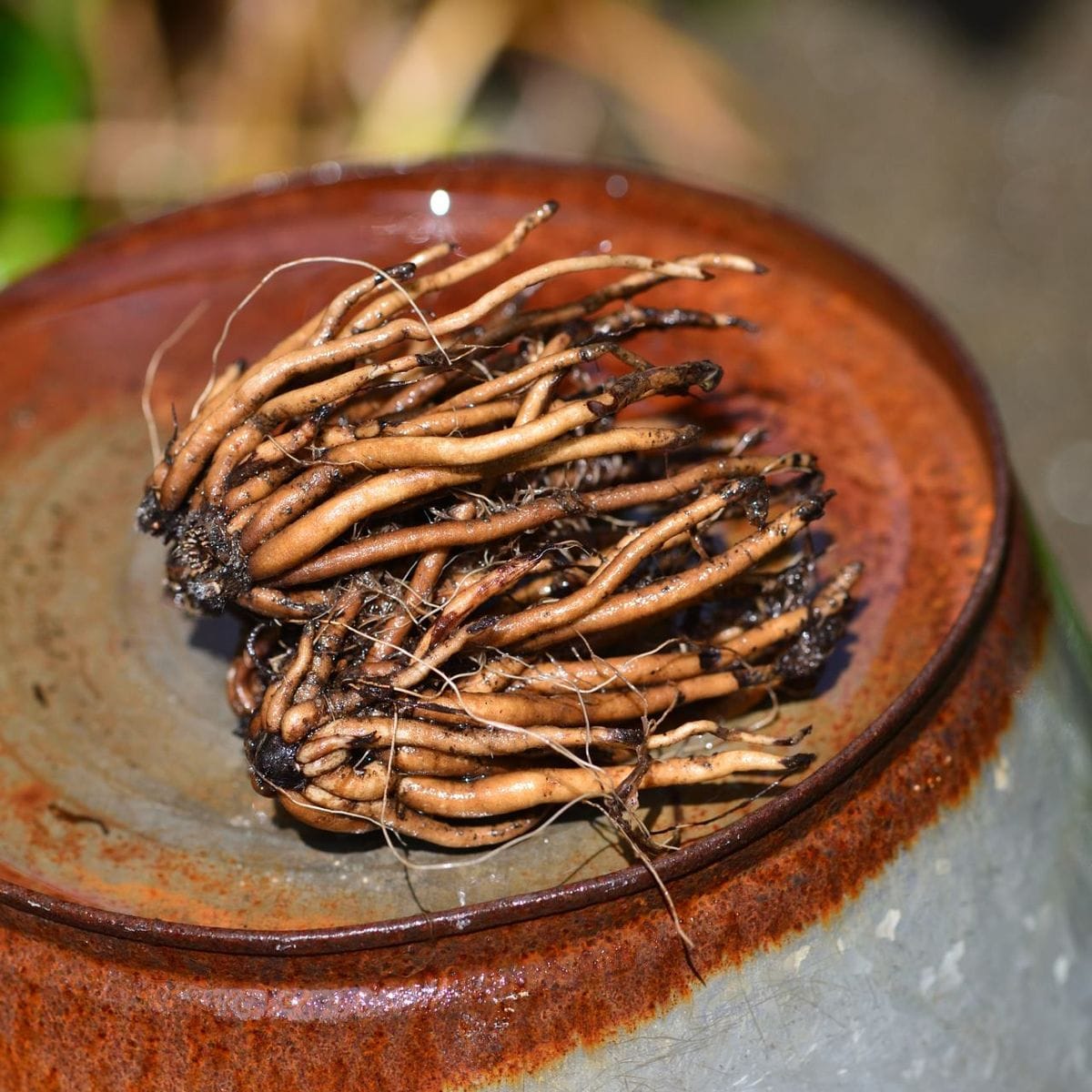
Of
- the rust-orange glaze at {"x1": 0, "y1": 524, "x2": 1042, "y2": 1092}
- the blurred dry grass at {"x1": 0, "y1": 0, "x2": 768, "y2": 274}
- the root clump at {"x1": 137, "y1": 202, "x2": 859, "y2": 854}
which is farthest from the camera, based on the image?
the blurred dry grass at {"x1": 0, "y1": 0, "x2": 768, "y2": 274}

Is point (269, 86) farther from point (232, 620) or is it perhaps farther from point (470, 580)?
point (470, 580)

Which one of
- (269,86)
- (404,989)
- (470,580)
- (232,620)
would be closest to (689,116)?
(269,86)

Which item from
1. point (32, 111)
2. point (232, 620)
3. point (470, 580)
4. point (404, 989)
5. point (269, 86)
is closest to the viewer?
point (404, 989)

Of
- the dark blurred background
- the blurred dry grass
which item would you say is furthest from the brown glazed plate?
the blurred dry grass

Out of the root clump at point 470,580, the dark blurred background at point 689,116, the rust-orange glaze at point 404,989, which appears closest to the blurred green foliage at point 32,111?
the dark blurred background at point 689,116

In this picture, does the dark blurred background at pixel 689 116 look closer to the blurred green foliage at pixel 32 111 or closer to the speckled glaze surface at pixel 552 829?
the blurred green foliage at pixel 32 111

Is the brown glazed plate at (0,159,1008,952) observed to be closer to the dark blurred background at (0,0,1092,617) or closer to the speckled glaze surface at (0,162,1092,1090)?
the speckled glaze surface at (0,162,1092,1090)

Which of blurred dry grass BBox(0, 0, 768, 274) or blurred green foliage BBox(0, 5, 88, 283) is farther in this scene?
blurred dry grass BBox(0, 0, 768, 274)
